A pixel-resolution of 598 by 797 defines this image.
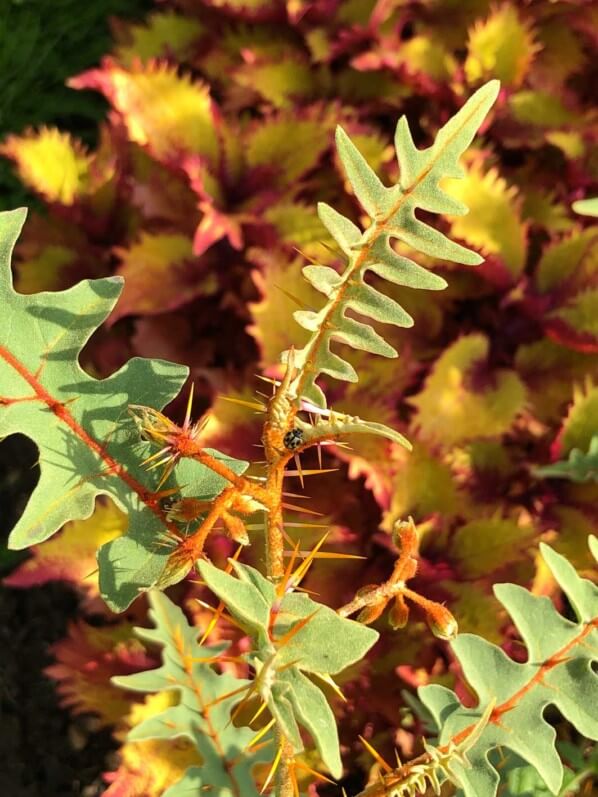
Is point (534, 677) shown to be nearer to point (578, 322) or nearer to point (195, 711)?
point (195, 711)

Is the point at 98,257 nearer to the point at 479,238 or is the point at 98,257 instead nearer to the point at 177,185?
the point at 177,185

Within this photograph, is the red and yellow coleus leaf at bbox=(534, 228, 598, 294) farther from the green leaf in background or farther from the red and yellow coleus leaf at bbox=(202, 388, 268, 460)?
the red and yellow coleus leaf at bbox=(202, 388, 268, 460)

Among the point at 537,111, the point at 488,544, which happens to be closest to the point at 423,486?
the point at 488,544

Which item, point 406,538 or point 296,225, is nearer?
point 406,538

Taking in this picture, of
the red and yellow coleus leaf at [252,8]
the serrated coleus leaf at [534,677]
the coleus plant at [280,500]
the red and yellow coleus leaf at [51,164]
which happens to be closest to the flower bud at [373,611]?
the coleus plant at [280,500]

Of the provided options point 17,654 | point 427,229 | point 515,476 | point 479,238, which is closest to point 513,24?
point 479,238

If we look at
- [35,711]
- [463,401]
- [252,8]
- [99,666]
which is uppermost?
[252,8]

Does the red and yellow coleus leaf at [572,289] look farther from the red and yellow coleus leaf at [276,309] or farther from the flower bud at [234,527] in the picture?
the flower bud at [234,527]
